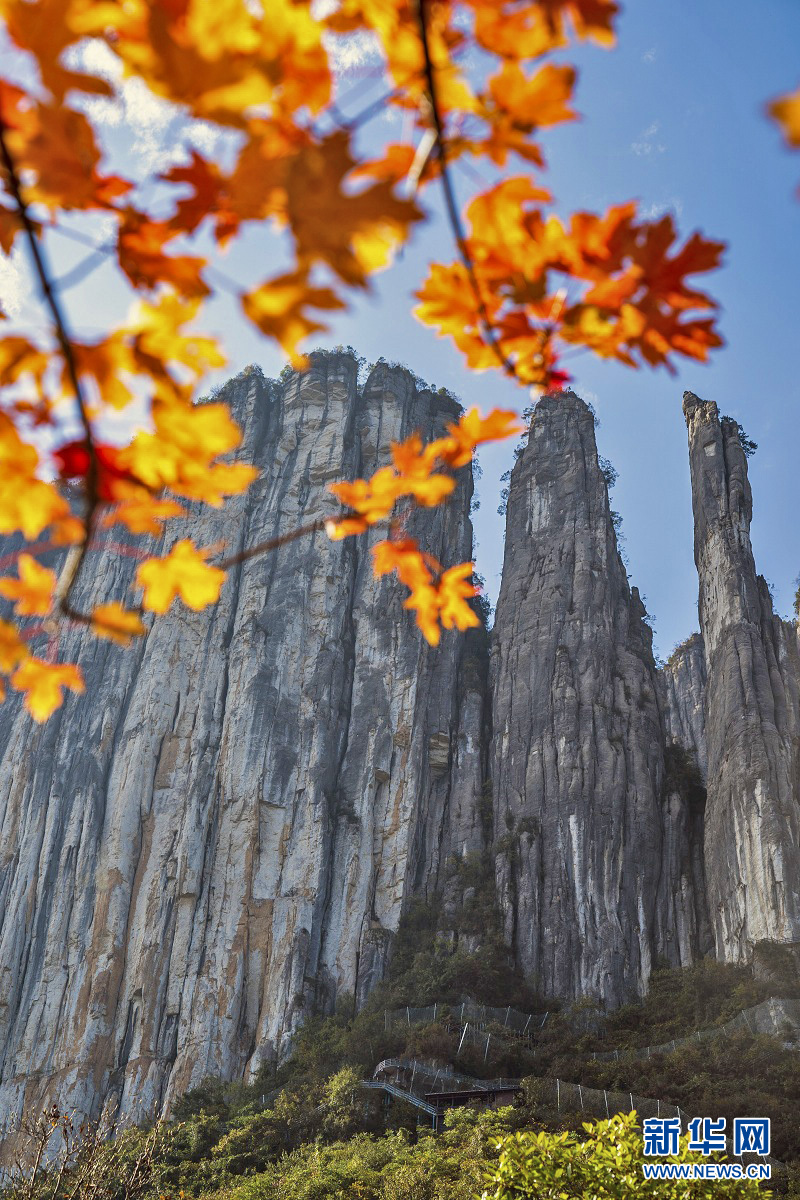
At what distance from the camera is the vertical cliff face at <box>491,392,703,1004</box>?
25.8m

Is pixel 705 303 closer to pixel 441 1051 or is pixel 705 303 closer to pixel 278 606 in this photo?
pixel 441 1051

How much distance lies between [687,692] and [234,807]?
2337cm

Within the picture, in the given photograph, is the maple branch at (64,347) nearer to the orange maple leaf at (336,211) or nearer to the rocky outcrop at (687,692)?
the orange maple leaf at (336,211)

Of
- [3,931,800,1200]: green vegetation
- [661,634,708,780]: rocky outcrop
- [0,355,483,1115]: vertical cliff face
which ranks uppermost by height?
[661,634,708,780]: rocky outcrop

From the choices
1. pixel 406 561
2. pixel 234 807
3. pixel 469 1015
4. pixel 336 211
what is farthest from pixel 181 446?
pixel 234 807

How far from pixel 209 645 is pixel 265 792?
594 cm

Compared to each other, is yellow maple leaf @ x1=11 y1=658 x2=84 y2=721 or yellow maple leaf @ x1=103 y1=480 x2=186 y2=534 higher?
yellow maple leaf @ x1=103 y1=480 x2=186 y2=534

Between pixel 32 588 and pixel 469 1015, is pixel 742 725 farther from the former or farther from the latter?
pixel 32 588

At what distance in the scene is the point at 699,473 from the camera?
31.4 meters

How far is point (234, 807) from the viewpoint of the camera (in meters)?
29.7

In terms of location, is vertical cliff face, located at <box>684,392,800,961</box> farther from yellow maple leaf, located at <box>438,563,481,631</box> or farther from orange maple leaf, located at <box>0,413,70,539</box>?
orange maple leaf, located at <box>0,413,70,539</box>

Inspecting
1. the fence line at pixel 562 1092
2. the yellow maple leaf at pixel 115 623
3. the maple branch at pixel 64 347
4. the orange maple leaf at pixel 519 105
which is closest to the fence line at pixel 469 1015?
the fence line at pixel 562 1092

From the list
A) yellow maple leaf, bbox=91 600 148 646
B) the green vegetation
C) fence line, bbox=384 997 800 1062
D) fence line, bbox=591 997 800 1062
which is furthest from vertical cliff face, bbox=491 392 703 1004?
yellow maple leaf, bbox=91 600 148 646

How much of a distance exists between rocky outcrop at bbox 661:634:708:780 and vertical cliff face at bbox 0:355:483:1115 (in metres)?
14.1
